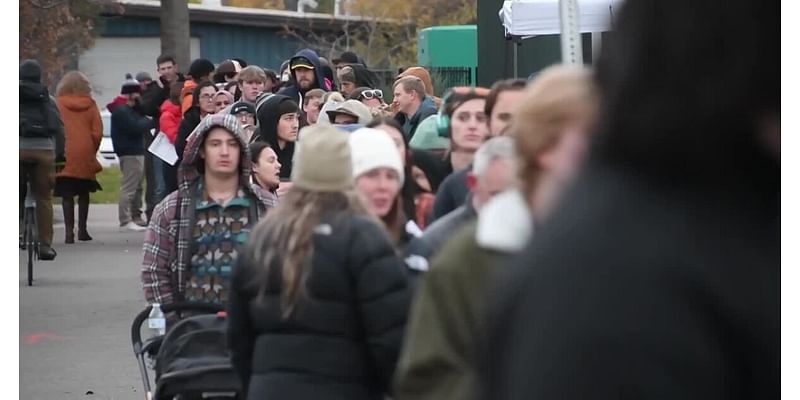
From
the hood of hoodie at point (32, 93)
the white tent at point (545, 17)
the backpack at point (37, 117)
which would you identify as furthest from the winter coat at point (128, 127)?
the white tent at point (545, 17)

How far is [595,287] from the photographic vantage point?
1.85 metres

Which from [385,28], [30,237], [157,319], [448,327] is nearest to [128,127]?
[30,237]

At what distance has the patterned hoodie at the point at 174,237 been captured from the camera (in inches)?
269

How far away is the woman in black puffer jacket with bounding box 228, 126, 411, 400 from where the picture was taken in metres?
4.82

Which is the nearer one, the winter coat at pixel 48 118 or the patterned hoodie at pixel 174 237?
the patterned hoodie at pixel 174 237

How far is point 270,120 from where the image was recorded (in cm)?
1102

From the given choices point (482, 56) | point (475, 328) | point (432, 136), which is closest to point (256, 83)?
point (482, 56)

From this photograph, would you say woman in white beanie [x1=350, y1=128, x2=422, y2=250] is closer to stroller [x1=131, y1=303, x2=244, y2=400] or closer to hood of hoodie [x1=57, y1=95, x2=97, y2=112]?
stroller [x1=131, y1=303, x2=244, y2=400]

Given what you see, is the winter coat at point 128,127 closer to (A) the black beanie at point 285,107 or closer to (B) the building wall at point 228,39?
(A) the black beanie at point 285,107

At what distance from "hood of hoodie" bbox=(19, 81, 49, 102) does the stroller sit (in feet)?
30.6

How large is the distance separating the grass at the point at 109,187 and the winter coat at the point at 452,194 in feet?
61.0

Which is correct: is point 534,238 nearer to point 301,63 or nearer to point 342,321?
point 342,321

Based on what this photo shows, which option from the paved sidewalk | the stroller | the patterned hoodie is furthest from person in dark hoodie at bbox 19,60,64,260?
the stroller
